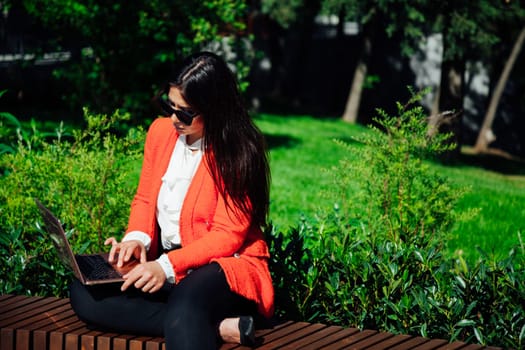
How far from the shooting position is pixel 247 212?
11.3ft

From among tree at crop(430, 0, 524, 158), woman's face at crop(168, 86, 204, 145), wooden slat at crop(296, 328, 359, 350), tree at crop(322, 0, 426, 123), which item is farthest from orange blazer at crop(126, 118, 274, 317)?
tree at crop(322, 0, 426, 123)

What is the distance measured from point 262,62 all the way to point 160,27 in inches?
560

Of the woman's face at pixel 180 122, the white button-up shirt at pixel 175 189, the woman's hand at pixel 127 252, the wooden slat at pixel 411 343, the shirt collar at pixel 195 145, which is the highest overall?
the woman's face at pixel 180 122

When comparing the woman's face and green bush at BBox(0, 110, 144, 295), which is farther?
green bush at BBox(0, 110, 144, 295)

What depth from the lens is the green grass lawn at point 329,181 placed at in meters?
6.92

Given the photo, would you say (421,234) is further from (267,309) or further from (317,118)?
(317,118)

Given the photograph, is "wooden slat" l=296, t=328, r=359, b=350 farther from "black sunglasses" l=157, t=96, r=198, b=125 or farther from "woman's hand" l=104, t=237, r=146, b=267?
"black sunglasses" l=157, t=96, r=198, b=125

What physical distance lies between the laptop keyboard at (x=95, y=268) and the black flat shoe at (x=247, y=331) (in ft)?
1.93

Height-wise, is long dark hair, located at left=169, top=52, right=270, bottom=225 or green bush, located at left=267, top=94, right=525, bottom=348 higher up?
long dark hair, located at left=169, top=52, right=270, bottom=225

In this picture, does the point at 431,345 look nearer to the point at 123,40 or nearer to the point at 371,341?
the point at 371,341

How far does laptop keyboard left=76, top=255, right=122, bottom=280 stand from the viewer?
10.9 ft

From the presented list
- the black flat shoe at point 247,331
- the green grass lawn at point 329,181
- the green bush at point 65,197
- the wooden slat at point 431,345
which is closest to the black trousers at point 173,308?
the black flat shoe at point 247,331

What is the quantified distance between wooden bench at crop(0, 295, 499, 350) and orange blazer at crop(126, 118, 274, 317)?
20cm

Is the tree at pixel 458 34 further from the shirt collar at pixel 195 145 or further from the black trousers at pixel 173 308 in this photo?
the black trousers at pixel 173 308
